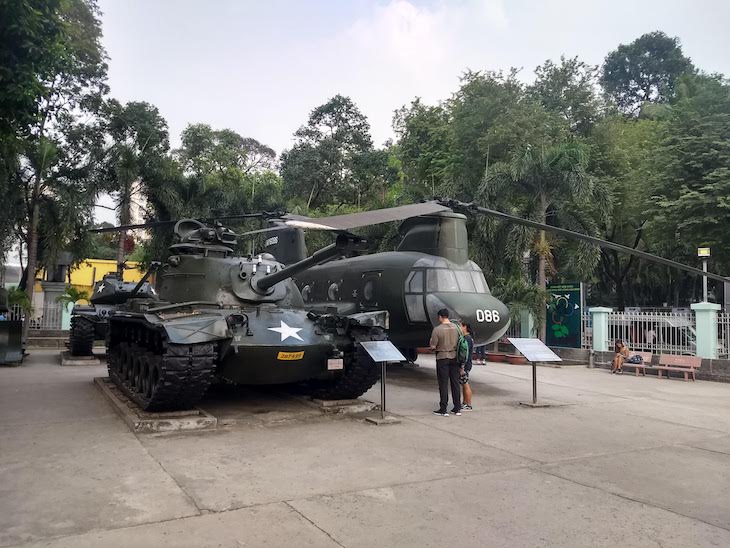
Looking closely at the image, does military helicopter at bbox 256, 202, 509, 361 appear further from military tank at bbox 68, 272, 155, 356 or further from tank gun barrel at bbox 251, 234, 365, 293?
military tank at bbox 68, 272, 155, 356

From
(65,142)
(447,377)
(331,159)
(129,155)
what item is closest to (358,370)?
(447,377)

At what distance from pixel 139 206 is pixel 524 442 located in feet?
65.7

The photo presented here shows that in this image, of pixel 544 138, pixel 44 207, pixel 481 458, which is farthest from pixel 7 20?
pixel 544 138

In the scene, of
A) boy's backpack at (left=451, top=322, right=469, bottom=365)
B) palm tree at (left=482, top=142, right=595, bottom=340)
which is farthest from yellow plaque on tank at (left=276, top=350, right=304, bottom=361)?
palm tree at (left=482, top=142, right=595, bottom=340)

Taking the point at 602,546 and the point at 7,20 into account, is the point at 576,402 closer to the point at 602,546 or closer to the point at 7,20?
the point at 602,546

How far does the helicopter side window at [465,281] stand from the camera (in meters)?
12.3

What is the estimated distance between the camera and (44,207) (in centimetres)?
2055

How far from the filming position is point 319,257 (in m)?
7.90

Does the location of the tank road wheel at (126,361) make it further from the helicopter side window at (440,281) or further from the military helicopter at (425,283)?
the helicopter side window at (440,281)

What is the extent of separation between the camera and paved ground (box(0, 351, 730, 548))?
427 centimetres

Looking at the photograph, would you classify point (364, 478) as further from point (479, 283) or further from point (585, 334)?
point (585, 334)

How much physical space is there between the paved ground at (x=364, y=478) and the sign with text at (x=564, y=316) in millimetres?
9984

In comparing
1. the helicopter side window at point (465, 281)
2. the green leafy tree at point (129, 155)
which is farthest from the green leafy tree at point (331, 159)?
the helicopter side window at point (465, 281)

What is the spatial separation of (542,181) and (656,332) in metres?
5.67
